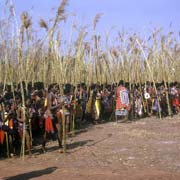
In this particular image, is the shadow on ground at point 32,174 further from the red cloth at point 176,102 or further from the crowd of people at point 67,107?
the red cloth at point 176,102

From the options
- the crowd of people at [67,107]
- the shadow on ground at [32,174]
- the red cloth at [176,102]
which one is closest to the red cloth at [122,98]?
the crowd of people at [67,107]

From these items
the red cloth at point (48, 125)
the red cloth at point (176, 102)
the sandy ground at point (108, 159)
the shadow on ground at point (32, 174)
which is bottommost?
the shadow on ground at point (32, 174)

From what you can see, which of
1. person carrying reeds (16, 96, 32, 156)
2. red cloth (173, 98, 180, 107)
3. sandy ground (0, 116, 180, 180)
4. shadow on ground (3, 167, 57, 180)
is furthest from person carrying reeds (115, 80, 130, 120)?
shadow on ground (3, 167, 57, 180)

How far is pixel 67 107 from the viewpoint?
1333 centimetres

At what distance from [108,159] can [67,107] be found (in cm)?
361

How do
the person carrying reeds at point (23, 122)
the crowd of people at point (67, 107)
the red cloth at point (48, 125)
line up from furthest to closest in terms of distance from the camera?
the red cloth at point (48, 125), the crowd of people at point (67, 107), the person carrying reeds at point (23, 122)

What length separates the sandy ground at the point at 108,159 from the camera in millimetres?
8469

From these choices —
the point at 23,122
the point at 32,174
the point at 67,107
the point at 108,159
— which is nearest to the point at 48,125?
the point at 23,122

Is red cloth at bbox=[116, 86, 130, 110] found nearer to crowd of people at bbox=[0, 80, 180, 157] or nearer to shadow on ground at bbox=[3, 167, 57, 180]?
crowd of people at bbox=[0, 80, 180, 157]

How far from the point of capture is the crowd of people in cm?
1084

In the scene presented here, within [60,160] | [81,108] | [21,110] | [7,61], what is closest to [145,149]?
[60,160]

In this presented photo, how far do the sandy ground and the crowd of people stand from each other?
59 centimetres

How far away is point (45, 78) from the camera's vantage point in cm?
1958

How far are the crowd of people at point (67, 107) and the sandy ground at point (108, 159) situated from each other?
1.92 feet
